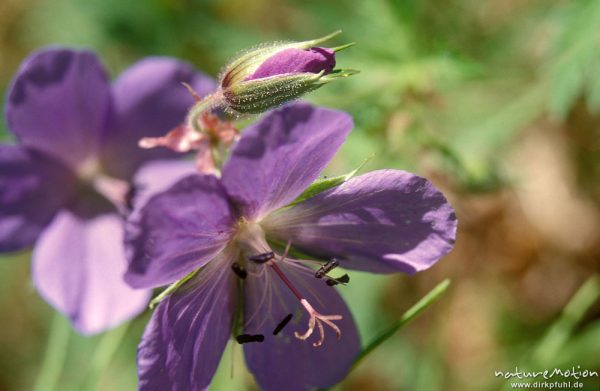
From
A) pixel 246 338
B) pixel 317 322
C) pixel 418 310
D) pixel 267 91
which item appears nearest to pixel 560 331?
pixel 418 310

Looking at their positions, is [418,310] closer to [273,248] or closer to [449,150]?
[273,248]

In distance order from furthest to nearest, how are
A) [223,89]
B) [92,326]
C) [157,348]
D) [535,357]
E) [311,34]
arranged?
[311,34]
[535,357]
[92,326]
[223,89]
[157,348]

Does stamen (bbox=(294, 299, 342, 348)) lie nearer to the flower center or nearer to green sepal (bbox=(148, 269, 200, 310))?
the flower center

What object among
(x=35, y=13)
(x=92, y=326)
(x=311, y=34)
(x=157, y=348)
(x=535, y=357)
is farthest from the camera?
(x=35, y=13)

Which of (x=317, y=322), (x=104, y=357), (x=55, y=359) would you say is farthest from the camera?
(x=55, y=359)

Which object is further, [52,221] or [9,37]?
[9,37]

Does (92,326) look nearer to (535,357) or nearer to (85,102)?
(85,102)

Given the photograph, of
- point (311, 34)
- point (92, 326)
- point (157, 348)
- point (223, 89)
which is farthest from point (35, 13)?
point (157, 348)

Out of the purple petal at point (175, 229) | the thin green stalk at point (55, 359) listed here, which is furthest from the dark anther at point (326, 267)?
the thin green stalk at point (55, 359)
